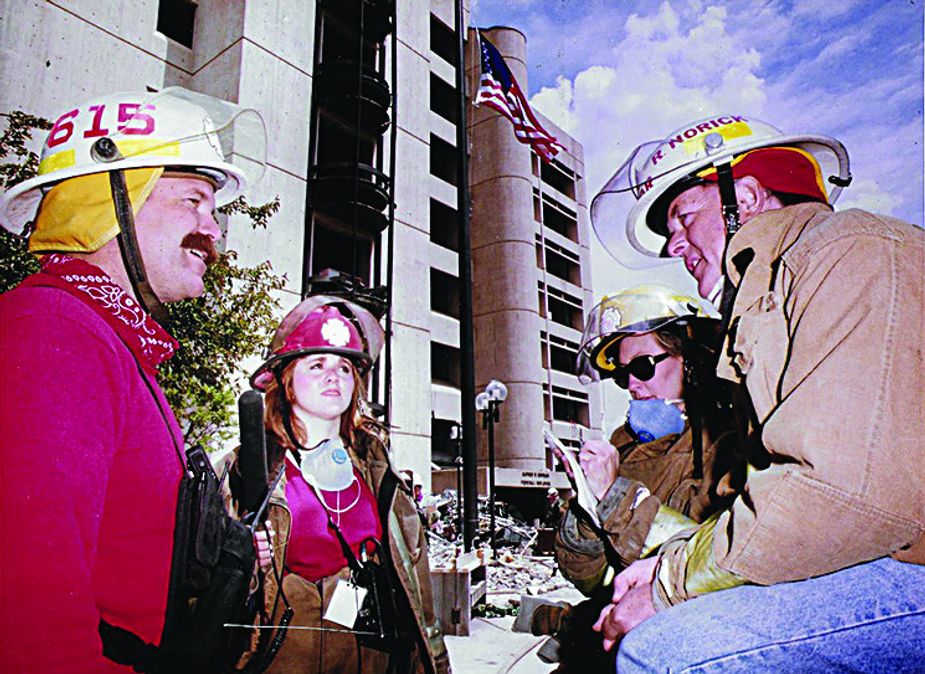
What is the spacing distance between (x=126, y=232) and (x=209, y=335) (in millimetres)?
4452

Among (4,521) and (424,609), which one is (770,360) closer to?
(4,521)

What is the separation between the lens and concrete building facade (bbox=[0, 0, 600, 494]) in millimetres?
6446

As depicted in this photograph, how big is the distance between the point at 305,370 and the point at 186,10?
12453 mm

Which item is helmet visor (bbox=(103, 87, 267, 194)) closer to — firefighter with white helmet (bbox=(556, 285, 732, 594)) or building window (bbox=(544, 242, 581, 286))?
firefighter with white helmet (bbox=(556, 285, 732, 594))

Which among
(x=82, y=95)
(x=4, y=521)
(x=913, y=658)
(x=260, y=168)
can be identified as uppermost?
(x=82, y=95)

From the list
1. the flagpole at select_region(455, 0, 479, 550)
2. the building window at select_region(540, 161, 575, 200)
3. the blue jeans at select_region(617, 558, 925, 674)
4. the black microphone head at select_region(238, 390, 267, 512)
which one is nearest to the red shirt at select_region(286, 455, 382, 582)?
the black microphone head at select_region(238, 390, 267, 512)

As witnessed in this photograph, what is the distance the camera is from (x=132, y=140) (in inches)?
69.2

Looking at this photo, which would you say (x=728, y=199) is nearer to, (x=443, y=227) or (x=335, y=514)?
(x=335, y=514)

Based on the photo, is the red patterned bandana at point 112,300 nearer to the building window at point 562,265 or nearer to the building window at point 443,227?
the building window at point 443,227

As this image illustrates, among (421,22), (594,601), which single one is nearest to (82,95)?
(594,601)

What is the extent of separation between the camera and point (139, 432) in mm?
1437

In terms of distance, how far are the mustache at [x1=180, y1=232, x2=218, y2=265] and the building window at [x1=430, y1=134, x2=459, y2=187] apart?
A: 22007 millimetres

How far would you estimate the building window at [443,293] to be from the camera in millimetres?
22527

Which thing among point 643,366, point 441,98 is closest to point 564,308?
point 441,98
